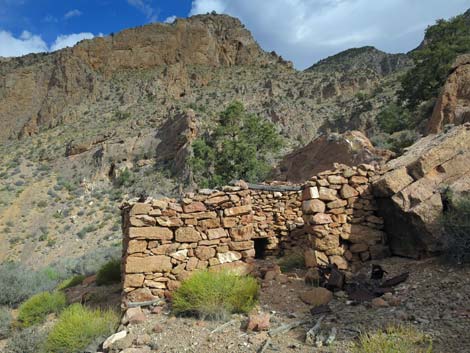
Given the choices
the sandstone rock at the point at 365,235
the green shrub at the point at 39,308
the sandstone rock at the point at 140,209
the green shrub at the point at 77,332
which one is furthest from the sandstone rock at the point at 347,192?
the green shrub at the point at 39,308

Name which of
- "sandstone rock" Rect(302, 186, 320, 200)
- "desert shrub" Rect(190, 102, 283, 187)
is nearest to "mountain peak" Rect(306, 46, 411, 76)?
"desert shrub" Rect(190, 102, 283, 187)

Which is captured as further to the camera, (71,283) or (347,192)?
(71,283)

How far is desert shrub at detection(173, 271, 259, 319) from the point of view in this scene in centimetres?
501

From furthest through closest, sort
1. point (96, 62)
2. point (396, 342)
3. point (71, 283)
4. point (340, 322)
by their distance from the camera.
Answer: point (96, 62), point (71, 283), point (340, 322), point (396, 342)

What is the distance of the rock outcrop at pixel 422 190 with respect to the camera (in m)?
5.71

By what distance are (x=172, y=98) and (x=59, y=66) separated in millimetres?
19990

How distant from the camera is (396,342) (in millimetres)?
3295

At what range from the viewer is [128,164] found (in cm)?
3186

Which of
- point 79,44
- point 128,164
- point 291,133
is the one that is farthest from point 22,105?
point 291,133

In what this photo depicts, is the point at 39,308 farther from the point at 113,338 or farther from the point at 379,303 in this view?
the point at 379,303

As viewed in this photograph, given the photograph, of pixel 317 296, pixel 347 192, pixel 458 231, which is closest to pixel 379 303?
pixel 317 296

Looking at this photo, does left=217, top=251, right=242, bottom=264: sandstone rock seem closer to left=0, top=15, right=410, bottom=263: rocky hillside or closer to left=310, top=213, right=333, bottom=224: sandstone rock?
left=310, top=213, right=333, bottom=224: sandstone rock

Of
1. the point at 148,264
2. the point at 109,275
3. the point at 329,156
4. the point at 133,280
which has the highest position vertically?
the point at 329,156

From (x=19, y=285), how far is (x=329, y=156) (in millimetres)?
10148
